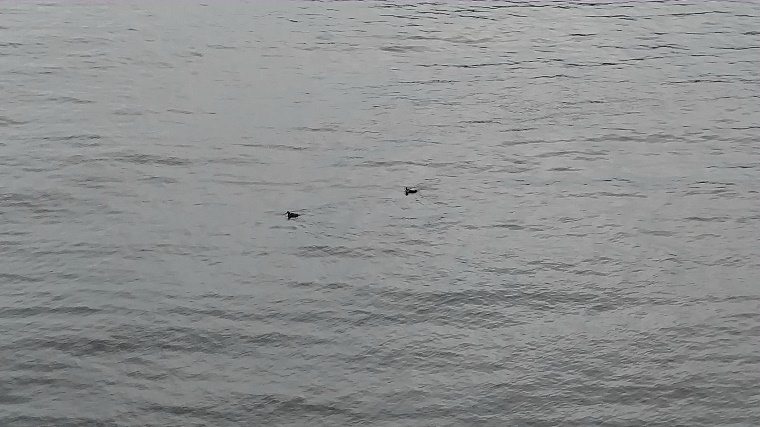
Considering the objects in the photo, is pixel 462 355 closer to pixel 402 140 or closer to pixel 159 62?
pixel 402 140

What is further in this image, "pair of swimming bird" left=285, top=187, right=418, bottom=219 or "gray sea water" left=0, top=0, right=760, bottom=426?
"pair of swimming bird" left=285, top=187, right=418, bottom=219

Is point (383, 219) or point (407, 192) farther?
point (407, 192)

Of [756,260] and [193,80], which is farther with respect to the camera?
[193,80]

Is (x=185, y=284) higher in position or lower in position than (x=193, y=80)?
lower

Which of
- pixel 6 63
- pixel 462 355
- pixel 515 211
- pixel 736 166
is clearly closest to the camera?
pixel 462 355

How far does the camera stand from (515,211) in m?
27.0

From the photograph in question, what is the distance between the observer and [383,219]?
2655cm

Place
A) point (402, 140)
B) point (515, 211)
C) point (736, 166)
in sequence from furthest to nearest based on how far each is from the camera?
point (402, 140) < point (736, 166) < point (515, 211)

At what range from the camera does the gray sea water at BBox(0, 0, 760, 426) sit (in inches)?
798

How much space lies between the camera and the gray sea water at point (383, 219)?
66.5 ft

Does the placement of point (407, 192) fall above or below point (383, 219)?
above

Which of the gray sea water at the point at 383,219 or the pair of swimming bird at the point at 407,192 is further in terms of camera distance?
the pair of swimming bird at the point at 407,192

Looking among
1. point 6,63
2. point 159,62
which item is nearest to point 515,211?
point 159,62

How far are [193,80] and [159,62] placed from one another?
236cm
